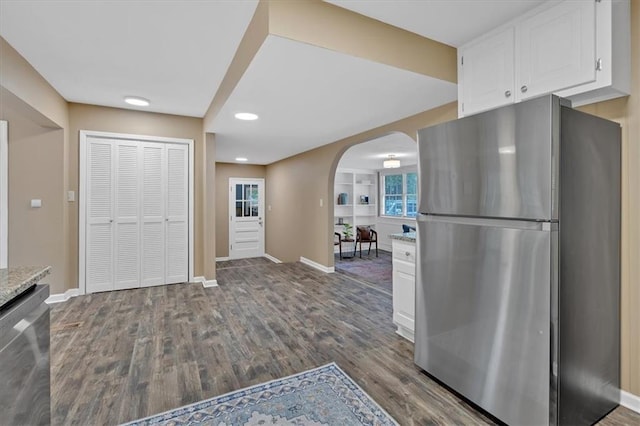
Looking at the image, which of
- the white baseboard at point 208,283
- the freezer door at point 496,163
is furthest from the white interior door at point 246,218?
the freezer door at point 496,163

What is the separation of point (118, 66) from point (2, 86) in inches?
33.1

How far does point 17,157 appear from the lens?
11.2ft

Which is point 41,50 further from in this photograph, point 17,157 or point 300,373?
point 300,373

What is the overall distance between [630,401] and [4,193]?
5.73m

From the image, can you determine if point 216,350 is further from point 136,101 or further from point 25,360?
point 136,101

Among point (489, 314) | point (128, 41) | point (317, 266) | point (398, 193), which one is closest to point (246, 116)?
point (128, 41)

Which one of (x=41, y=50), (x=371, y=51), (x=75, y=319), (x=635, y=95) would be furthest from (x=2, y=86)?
(x=635, y=95)

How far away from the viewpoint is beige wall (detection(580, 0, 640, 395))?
5.71 feet

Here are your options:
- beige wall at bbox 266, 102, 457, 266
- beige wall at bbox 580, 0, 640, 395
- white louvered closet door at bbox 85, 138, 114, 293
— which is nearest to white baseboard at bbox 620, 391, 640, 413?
beige wall at bbox 580, 0, 640, 395

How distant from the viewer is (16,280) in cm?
113

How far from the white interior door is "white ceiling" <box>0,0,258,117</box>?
4131 millimetres

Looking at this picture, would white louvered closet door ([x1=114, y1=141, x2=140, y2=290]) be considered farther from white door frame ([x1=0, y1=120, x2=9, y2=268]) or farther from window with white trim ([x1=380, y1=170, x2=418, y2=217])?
window with white trim ([x1=380, y1=170, x2=418, y2=217])

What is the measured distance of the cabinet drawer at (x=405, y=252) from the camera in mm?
2621

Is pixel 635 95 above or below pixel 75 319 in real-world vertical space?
above
